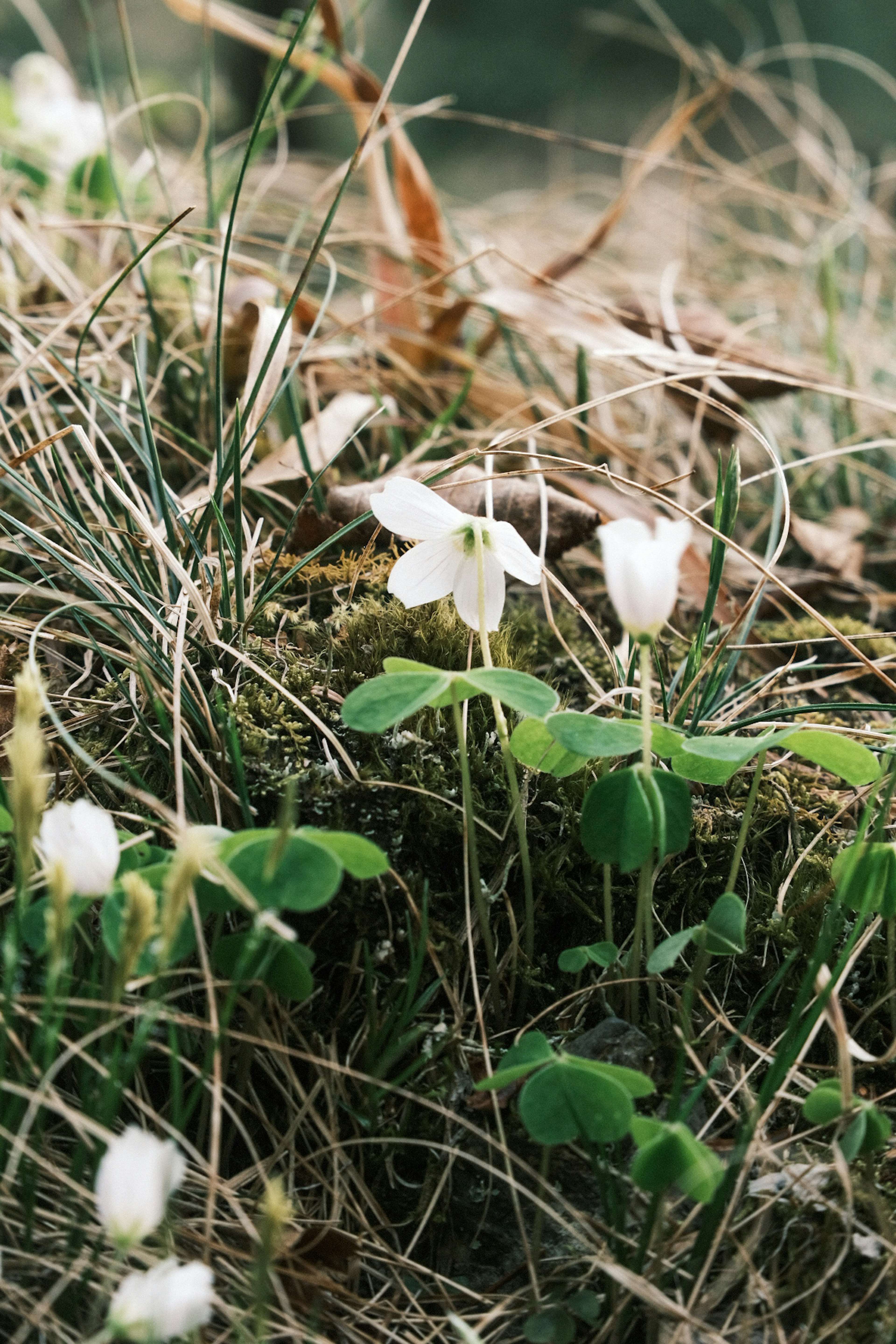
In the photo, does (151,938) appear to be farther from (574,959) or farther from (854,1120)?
(854,1120)

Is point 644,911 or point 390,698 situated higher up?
point 390,698

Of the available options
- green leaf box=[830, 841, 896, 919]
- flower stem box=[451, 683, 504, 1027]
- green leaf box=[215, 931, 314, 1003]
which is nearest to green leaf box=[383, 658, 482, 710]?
flower stem box=[451, 683, 504, 1027]

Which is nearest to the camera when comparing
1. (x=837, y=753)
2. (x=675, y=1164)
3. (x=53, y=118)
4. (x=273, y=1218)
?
(x=273, y=1218)

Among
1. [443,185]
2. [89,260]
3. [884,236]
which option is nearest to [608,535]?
[89,260]

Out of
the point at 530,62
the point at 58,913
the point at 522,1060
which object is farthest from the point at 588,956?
the point at 530,62

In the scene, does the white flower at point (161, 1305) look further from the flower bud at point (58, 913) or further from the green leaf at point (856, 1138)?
the green leaf at point (856, 1138)

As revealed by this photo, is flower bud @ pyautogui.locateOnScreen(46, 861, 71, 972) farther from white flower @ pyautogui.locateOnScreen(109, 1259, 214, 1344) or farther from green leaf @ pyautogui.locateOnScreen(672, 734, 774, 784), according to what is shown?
green leaf @ pyautogui.locateOnScreen(672, 734, 774, 784)

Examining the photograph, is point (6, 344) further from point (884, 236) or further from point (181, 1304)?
point (884, 236)
